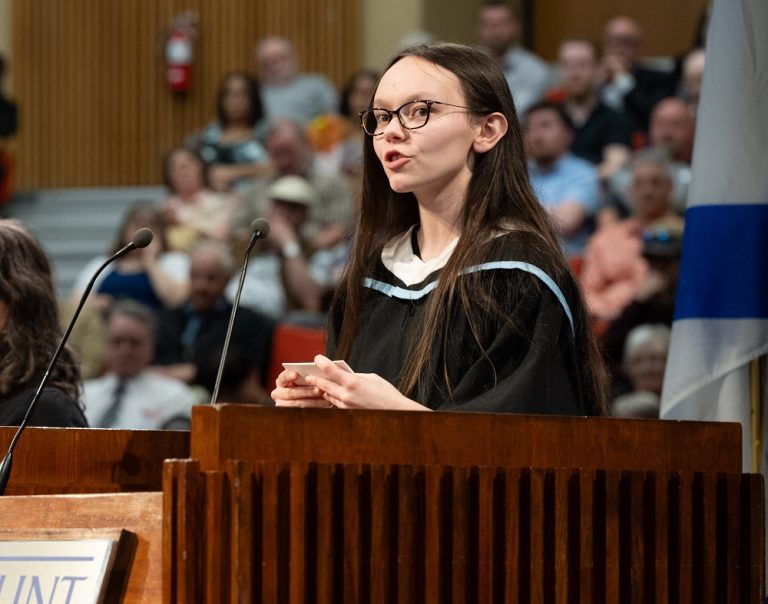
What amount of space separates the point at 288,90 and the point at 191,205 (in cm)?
111

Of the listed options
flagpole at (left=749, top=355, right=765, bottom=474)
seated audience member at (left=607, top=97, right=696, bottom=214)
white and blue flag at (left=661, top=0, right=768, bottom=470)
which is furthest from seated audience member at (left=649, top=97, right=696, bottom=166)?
flagpole at (left=749, top=355, right=765, bottom=474)

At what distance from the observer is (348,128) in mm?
8648

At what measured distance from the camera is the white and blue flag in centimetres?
334

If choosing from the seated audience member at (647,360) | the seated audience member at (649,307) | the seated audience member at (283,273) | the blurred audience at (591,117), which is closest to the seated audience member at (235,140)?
the seated audience member at (283,273)

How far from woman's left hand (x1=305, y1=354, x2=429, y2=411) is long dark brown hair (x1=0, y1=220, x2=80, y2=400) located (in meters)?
1.20

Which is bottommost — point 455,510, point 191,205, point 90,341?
point 90,341

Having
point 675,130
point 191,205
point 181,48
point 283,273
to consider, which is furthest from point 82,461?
point 181,48

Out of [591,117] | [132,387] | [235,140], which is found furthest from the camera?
[235,140]

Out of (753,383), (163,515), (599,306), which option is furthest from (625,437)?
(599,306)

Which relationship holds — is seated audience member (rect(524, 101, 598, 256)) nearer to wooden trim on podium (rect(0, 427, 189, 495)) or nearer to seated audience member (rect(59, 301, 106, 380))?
seated audience member (rect(59, 301, 106, 380))

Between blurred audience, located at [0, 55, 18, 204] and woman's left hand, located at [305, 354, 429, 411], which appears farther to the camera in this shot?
blurred audience, located at [0, 55, 18, 204]

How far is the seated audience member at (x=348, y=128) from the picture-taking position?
8258 mm

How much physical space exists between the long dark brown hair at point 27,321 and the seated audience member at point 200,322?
3321 millimetres

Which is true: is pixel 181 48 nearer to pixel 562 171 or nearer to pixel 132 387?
pixel 562 171
